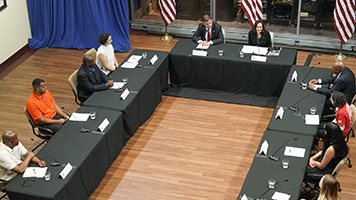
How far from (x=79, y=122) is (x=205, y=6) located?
532 cm

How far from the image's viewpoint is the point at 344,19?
8.60 metres

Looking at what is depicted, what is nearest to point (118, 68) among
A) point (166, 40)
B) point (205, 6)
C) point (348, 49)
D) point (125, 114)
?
point (125, 114)

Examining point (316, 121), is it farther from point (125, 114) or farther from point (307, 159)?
point (125, 114)

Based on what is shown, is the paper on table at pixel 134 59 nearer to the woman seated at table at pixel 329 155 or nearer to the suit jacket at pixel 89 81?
the suit jacket at pixel 89 81

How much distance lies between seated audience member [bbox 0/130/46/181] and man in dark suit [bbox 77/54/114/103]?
1672 mm

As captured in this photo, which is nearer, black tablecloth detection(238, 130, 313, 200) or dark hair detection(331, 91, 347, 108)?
black tablecloth detection(238, 130, 313, 200)

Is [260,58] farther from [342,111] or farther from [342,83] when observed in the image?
[342,111]

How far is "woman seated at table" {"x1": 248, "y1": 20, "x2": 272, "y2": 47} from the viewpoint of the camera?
24.7ft

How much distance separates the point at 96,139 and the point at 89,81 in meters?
1.39

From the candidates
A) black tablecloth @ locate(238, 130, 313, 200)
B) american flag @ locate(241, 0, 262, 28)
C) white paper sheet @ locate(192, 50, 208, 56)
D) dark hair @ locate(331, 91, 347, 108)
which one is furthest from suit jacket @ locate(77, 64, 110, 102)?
american flag @ locate(241, 0, 262, 28)

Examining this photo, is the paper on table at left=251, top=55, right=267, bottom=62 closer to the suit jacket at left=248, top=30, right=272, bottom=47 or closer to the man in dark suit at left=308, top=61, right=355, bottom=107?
the suit jacket at left=248, top=30, right=272, bottom=47

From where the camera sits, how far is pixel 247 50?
7602mm

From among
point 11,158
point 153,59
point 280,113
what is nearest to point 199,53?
point 153,59

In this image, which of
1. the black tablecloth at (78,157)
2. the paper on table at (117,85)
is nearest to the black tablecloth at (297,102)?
the black tablecloth at (78,157)
